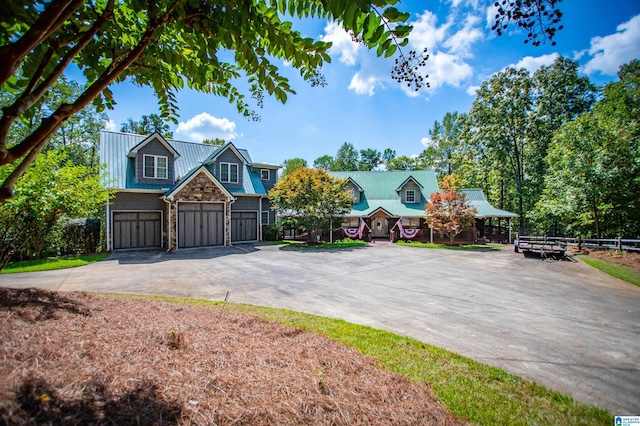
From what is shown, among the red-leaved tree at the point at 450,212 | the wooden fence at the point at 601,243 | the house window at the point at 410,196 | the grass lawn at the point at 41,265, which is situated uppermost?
the house window at the point at 410,196

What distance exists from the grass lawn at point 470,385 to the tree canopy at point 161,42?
134 inches

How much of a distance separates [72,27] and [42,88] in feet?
3.83

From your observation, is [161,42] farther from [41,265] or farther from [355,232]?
[355,232]

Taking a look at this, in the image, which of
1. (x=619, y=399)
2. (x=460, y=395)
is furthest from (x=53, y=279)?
(x=619, y=399)

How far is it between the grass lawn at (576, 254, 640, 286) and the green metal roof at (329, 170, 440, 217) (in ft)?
40.7

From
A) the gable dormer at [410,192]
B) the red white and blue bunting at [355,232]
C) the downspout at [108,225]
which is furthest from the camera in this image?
the gable dormer at [410,192]

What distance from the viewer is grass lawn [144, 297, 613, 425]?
301 cm

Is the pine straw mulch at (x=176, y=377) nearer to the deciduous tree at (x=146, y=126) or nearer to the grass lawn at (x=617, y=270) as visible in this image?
the grass lawn at (x=617, y=270)

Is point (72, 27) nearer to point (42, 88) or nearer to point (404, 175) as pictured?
point (42, 88)

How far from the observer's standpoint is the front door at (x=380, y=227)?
27.8 m

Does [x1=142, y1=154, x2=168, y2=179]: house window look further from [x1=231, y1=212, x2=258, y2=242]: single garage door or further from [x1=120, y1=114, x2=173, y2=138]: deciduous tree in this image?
[x1=120, y1=114, x2=173, y2=138]: deciduous tree

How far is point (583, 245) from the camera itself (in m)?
18.5

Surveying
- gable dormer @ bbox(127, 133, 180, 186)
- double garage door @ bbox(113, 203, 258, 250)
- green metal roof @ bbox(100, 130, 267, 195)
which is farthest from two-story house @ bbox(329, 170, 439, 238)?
gable dormer @ bbox(127, 133, 180, 186)

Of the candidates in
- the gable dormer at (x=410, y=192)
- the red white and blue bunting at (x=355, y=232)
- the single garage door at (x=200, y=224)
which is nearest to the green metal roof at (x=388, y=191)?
the gable dormer at (x=410, y=192)
